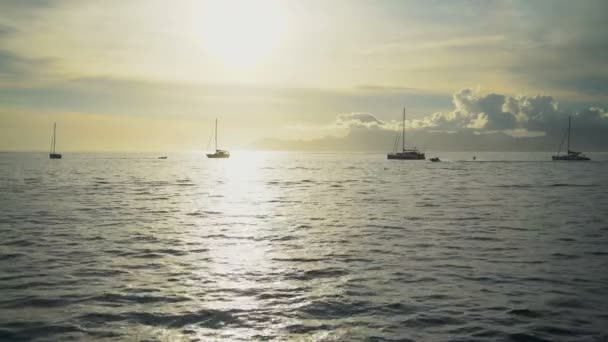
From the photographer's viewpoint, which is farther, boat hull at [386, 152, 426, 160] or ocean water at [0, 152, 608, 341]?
boat hull at [386, 152, 426, 160]

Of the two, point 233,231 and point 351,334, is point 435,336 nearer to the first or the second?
point 351,334

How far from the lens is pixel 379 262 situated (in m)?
18.3

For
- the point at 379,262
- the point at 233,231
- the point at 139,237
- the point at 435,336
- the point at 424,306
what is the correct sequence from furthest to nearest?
the point at 233,231 < the point at 139,237 < the point at 379,262 < the point at 424,306 < the point at 435,336

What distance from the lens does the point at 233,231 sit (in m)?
27.0

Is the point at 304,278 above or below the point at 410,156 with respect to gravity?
below

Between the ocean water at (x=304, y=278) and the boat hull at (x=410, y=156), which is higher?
the boat hull at (x=410, y=156)

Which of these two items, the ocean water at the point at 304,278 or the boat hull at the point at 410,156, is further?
the boat hull at the point at 410,156

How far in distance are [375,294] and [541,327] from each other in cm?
461

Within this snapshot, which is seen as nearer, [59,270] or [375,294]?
[375,294]

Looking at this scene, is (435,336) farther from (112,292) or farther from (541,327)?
(112,292)

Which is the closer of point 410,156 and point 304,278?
point 304,278

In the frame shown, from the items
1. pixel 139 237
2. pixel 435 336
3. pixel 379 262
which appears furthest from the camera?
pixel 139 237

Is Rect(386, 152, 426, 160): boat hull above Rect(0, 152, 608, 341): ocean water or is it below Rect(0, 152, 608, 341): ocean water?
above

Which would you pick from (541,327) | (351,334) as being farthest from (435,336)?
(541,327)
